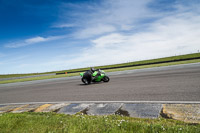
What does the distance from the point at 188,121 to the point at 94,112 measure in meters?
2.58

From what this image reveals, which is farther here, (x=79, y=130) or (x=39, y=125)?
(x=39, y=125)

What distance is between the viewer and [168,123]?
3256 mm

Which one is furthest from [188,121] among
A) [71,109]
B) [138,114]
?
[71,109]

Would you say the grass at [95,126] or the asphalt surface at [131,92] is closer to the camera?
the grass at [95,126]

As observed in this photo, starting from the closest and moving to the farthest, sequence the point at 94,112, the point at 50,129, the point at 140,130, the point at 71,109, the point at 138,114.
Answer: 1. the point at 140,130
2. the point at 50,129
3. the point at 138,114
4. the point at 94,112
5. the point at 71,109

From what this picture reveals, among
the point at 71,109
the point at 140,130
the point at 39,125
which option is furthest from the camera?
the point at 71,109

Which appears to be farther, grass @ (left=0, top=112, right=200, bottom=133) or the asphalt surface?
the asphalt surface

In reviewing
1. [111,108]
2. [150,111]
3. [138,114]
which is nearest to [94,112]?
[111,108]

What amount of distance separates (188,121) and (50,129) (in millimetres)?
3213

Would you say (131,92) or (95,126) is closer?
(95,126)

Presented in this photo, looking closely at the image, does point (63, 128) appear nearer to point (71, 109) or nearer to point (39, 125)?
point (39, 125)

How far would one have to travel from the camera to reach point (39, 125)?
3.70 meters

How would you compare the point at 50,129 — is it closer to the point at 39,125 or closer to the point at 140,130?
the point at 39,125

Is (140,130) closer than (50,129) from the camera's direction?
Yes
